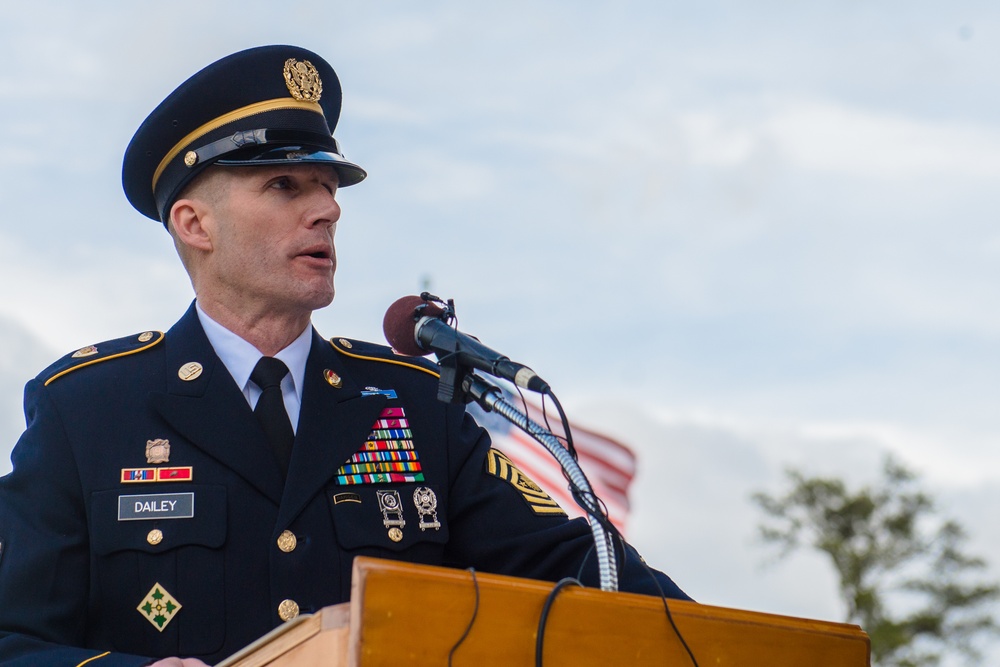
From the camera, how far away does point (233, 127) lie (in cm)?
434

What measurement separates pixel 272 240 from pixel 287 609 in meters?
1.07

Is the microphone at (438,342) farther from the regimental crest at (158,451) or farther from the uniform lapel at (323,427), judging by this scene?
the regimental crest at (158,451)

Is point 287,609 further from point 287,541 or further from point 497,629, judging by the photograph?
point 497,629

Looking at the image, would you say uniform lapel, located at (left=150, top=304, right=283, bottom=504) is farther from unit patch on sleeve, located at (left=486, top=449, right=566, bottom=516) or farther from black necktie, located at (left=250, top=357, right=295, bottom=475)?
unit patch on sleeve, located at (left=486, top=449, right=566, bottom=516)

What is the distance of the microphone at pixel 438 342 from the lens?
2.97 m

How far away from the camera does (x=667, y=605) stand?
2.82 m

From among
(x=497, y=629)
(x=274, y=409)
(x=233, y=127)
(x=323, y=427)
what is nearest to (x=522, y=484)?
(x=323, y=427)

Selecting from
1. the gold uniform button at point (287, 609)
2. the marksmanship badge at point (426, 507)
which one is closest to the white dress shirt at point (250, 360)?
the marksmanship badge at point (426, 507)

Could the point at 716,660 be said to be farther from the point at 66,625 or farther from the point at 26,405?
the point at 26,405

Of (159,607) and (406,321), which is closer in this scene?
(406,321)

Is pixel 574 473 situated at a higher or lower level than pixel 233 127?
lower

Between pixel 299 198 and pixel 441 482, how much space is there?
3.04ft

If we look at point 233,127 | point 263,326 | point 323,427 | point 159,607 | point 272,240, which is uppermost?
point 233,127

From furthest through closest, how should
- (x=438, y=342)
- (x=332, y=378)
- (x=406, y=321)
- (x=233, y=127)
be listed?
(x=233, y=127), (x=332, y=378), (x=406, y=321), (x=438, y=342)
